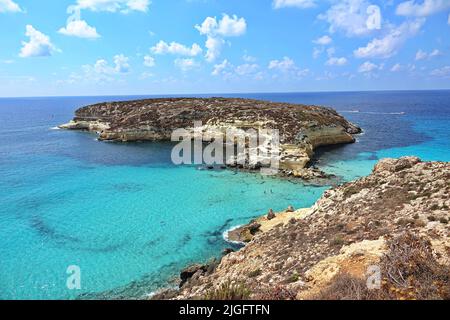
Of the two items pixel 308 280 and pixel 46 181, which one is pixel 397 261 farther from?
pixel 46 181

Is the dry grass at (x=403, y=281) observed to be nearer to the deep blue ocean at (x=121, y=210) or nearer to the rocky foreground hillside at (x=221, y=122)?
the deep blue ocean at (x=121, y=210)

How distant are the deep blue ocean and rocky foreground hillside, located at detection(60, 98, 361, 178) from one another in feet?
18.6

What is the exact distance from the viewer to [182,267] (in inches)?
957

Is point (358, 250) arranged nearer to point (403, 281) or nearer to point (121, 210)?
point (403, 281)

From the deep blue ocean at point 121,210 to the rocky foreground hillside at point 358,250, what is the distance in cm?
445

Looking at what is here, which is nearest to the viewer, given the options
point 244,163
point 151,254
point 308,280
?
point 308,280

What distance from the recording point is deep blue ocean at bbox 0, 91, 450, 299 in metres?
23.4

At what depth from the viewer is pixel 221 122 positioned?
76625mm

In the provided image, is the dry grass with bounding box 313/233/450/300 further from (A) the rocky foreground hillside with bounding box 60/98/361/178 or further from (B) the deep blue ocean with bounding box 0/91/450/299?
(A) the rocky foreground hillside with bounding box 60/98/361/178

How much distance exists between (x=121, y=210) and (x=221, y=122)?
45169 millimetres

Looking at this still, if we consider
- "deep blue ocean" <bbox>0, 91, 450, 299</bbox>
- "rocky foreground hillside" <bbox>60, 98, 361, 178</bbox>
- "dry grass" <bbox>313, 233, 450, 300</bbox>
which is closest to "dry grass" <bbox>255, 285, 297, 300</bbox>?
"dry grass" <bbox>313, 233, 450, 300</bbox>
